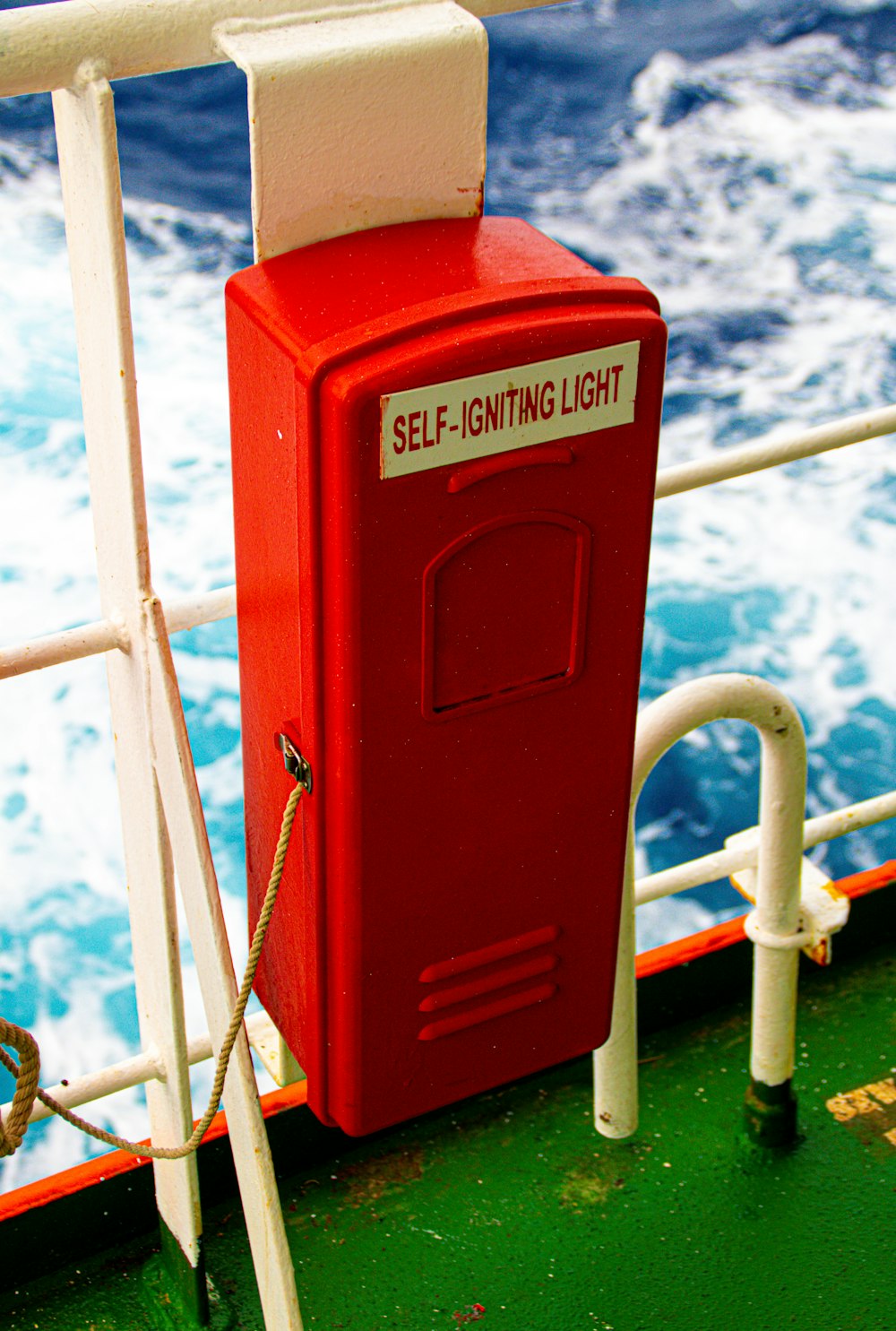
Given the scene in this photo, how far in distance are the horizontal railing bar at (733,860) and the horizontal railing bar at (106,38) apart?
1034 millimetres

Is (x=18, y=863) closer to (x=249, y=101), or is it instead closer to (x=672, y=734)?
(x=672, y=734)

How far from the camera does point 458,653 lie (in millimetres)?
1137

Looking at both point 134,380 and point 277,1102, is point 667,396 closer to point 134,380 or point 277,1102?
point 277,1102

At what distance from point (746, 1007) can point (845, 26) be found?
919 cm

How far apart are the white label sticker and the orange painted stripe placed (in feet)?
3.03

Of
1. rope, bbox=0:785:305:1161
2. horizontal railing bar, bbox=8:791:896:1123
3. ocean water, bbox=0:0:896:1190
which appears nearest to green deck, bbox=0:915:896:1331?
horizontal railing bar, bbox=8:791:896:1123

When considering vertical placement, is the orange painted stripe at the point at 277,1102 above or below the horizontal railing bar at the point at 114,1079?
below

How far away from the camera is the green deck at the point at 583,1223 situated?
1.64 meters

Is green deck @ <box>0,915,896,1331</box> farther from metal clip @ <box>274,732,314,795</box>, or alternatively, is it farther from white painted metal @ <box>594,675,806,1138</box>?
metal clip @ <box>274,732,314,795</box>

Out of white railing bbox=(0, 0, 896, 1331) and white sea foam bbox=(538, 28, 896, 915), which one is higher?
white railing bbox=(0, 0, 896, 1331)

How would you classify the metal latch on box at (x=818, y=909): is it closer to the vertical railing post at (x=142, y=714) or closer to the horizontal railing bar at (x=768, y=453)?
the horizontal railing bar at (x=768, y=453)

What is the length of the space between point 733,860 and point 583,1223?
0.47 metres

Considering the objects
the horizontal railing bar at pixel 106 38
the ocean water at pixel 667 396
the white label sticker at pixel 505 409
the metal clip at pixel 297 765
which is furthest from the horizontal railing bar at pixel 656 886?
the ocean water at pixel 667 396

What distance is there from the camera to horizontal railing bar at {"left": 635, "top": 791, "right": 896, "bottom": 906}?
5.74ft
